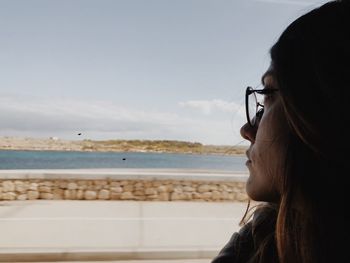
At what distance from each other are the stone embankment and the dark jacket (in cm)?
758

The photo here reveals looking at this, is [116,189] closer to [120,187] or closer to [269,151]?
[120,187]

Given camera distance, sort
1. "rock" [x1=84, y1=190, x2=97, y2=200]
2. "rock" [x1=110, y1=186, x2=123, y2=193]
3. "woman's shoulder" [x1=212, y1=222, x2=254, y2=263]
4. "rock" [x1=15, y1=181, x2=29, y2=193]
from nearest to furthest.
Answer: "woman's shoulder" [x1=212, y1=222, x2=254, y2=263]
"rock" [x1=15, y1=181, x2=29, y2=193]
"rock" [x1=84, y1=190, x2=97, y2=200]
"rock" [x1=110, y1=186, x2=123, y2=193]

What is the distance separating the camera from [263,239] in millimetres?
919

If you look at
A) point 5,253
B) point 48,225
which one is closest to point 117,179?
point 48,225

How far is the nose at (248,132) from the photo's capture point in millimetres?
941

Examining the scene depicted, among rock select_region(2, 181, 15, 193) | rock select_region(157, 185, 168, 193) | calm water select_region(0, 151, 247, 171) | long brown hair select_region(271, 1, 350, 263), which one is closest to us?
Answer: long brown hair select_region(271, 1, 350, 263)

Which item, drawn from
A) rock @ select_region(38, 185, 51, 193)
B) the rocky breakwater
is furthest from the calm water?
rock @ select_region(38, 185, 51, 193)

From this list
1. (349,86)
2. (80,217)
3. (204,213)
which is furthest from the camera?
(204,213)

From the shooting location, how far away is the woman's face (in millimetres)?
809

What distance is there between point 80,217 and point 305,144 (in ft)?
20.4

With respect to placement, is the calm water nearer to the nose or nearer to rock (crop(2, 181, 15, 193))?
rock (crop(2, 181, 15, 193))

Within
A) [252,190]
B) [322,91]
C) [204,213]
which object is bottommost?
[204,213]

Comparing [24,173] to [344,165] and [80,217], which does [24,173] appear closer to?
[80,217]

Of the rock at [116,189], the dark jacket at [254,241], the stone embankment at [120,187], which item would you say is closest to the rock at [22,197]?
the stone embankment at [120,187]
